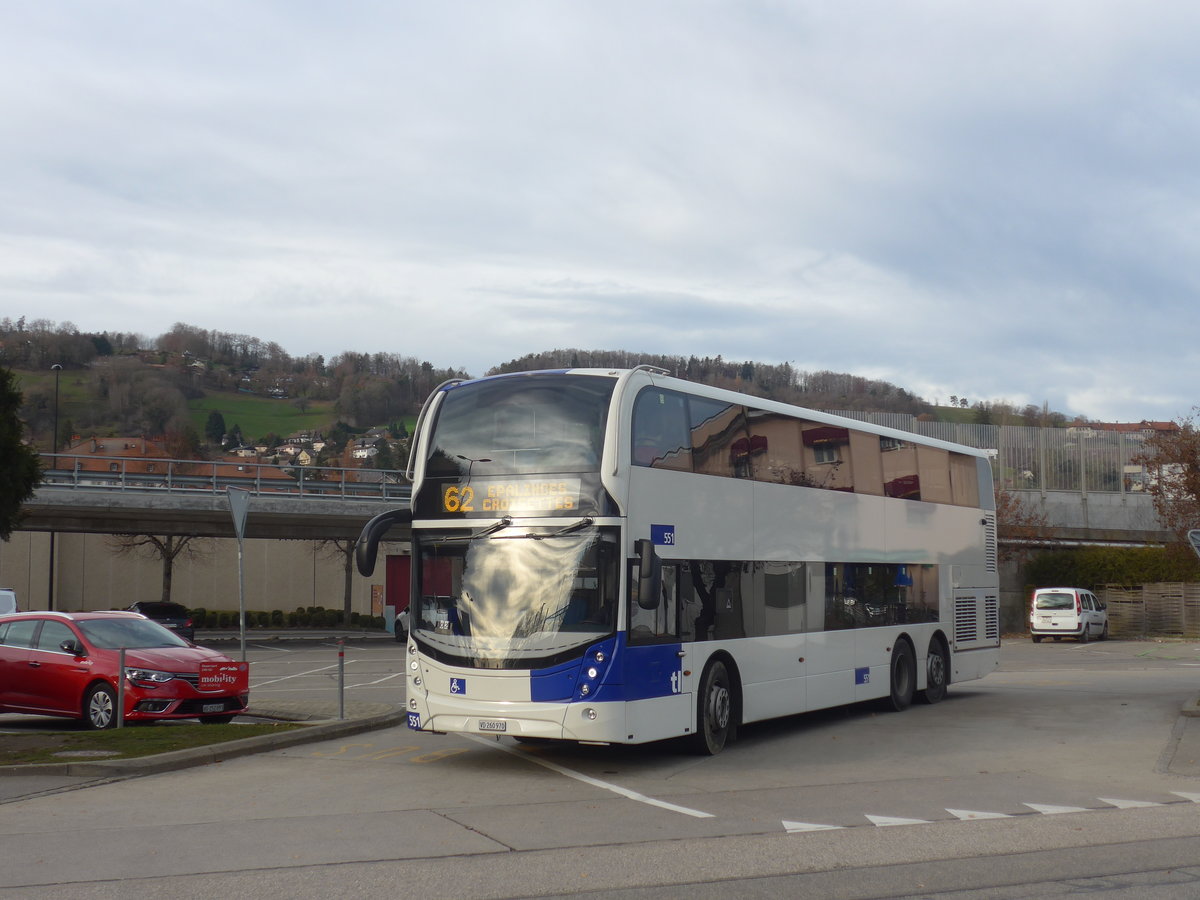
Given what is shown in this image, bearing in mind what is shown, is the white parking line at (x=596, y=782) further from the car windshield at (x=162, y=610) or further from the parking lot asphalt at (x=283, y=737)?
the car windshield at (x=162, y=610)

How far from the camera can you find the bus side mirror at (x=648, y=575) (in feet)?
37.8

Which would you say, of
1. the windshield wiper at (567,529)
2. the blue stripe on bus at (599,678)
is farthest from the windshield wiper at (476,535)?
the blue stripe on bus at (599,678)

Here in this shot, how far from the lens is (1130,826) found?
9.32 meters

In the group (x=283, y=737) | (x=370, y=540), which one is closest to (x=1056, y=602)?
(x=283, y=737)

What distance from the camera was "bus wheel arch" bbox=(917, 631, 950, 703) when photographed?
18967 millimetres

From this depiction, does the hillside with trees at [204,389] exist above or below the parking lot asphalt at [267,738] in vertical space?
above

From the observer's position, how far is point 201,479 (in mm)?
44188

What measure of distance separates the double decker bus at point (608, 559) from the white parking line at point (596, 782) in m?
0.38

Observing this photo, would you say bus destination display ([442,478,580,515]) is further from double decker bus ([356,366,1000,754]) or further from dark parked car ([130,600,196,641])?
dark parked car ([130,600,196,641])

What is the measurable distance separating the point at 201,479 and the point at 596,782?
3575cm

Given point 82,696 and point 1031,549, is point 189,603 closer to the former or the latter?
point 1031,549

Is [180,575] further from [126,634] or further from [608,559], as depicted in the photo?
[608,559]

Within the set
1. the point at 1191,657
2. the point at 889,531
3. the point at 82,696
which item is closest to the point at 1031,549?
the point at 1191,657

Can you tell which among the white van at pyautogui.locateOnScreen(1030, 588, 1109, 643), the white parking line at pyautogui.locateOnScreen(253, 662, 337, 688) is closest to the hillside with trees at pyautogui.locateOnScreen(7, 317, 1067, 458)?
the white van at pyautogui.locateOnScreen(1030, 588, 1109, 643)
